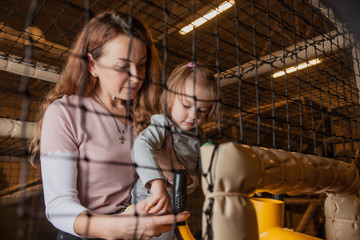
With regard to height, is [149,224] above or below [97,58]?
below

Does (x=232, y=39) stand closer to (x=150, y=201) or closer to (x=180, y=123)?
(x=180, y=123)

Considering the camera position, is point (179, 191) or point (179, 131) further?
point (179, 131)

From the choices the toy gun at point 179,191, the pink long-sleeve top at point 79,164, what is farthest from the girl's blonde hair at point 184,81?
the toy gun at point 179,191

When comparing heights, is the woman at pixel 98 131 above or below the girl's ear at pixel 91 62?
below

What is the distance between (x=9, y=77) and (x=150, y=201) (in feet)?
7.35

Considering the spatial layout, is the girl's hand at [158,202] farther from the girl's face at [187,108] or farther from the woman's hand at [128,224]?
the girl's face at [187,108]

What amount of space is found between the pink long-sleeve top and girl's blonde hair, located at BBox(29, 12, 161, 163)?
0.04m

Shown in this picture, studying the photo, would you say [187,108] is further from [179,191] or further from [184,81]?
[179,191]

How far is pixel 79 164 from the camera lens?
0.61 m

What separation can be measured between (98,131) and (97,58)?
0.16 metres

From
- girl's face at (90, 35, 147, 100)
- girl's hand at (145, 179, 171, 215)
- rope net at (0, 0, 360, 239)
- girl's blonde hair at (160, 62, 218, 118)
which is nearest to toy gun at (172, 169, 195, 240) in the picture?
girl's hand at (145, 179, 171, 215)

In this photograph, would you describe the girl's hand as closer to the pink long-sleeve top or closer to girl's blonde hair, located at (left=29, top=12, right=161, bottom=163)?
the pink long-sleeve top

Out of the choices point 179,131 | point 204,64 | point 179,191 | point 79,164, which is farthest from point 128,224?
point 204,64

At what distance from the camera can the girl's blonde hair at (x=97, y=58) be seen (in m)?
0.64
